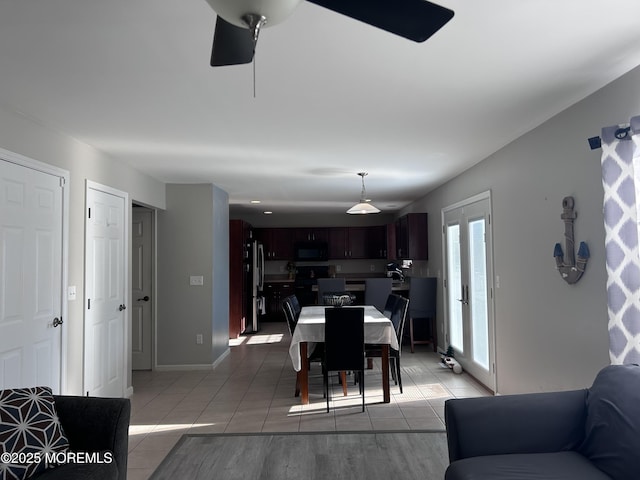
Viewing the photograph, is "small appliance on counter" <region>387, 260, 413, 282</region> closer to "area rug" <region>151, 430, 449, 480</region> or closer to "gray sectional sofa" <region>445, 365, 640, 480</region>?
"area rug" <region>151, 430, 449, 480</region>

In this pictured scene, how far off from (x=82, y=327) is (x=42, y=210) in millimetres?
1075

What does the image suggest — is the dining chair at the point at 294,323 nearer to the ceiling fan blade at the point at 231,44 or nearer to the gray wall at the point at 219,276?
the gray wall at the point at 219,276

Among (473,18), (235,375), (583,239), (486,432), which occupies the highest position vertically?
(473,18)

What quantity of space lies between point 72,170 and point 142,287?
2348 mm

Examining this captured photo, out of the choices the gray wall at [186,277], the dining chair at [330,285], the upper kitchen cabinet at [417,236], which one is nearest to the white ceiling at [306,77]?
the gray wall at [186,277]

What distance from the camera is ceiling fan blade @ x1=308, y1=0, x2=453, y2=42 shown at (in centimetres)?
121

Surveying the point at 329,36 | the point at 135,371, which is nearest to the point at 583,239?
the point at 329,36

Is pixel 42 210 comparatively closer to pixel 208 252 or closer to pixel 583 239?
pixel 208 252

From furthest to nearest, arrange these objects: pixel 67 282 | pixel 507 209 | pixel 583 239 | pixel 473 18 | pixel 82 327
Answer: pixel 507 209, pixel 82 327, pixel 67 282, pixel 583 239, pixel 473 18

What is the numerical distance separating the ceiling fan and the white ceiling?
0.41 meters

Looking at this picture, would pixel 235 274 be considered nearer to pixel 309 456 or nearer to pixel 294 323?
pixel 294 323

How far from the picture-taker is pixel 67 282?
11.3ft

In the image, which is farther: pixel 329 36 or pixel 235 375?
pixel 235 375

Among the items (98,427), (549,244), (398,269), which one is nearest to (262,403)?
(98,427)
